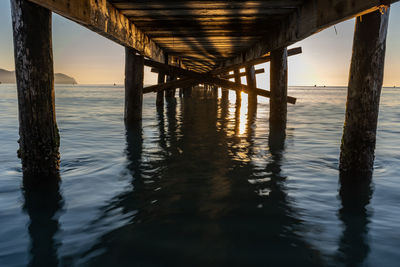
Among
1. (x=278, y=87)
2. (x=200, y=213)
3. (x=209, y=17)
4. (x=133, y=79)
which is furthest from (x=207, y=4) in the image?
(x=133, y=79)

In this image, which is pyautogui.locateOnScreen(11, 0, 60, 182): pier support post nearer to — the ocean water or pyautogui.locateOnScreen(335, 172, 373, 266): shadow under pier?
the ocean water

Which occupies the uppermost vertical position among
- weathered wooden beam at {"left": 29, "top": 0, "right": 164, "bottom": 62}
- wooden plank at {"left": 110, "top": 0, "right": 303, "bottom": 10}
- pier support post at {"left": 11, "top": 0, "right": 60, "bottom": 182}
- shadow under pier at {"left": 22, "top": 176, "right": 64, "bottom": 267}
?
wooden plank at {"left": 110, "top": 0, "right": 303, "bottom": 10}

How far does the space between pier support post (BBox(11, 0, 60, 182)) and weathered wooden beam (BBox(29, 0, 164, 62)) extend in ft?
0.89

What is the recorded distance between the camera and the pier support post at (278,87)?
682cm

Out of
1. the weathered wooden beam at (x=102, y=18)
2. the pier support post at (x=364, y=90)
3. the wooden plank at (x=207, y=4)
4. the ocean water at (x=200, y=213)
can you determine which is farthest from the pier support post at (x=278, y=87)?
the pier support post at (x=364, y=90)

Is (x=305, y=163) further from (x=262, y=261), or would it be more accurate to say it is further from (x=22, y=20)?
(x=22, y=20)

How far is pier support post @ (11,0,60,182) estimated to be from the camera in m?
2.94

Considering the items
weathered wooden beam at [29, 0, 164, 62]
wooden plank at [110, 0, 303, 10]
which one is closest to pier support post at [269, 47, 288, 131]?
wooden plank at [110, 0, 303, 10]

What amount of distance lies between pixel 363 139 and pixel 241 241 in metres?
2.15

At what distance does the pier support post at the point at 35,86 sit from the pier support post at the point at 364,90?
3.42m

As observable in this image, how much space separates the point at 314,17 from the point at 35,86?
3.44m

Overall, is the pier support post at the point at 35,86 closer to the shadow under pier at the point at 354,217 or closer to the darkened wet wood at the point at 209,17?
the darkened wet wood at the point at 209,17

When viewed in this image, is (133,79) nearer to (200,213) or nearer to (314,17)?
(314,17)

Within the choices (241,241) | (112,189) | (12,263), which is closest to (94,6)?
(112,189)
